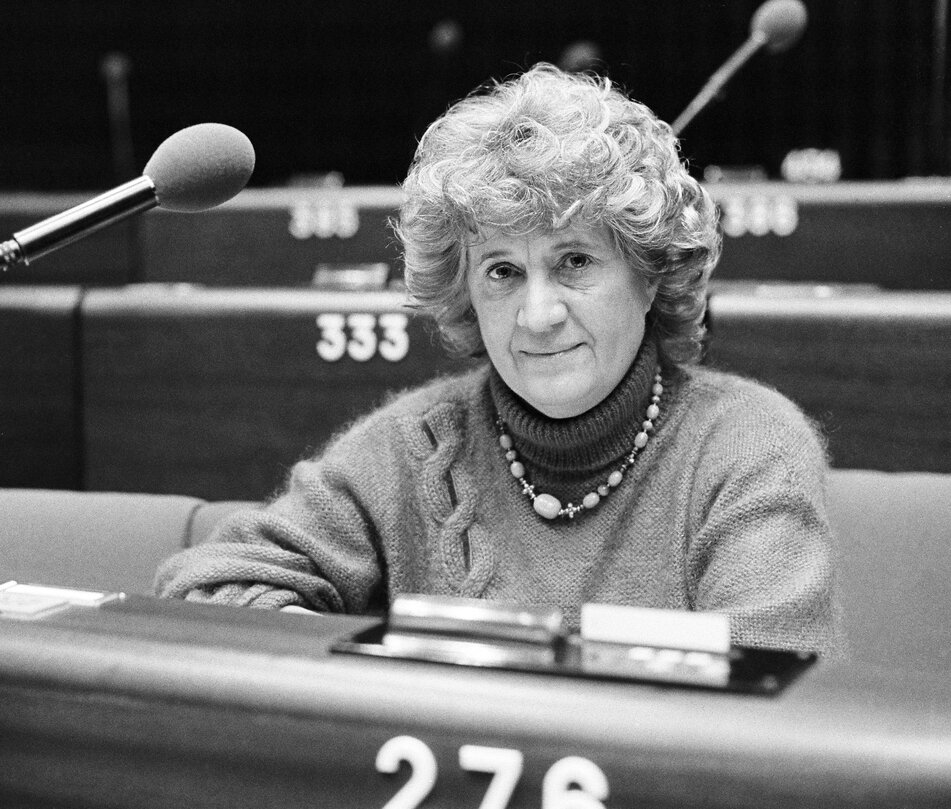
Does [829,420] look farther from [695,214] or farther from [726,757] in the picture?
[726,757]

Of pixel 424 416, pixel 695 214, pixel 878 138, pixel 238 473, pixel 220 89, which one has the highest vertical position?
pixel 220 89

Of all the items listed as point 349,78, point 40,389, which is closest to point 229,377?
point 40,389

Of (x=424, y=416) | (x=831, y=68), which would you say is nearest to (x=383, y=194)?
(x=424, y=416)

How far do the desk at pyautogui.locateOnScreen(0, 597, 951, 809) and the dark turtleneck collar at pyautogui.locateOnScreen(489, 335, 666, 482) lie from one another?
60 cm

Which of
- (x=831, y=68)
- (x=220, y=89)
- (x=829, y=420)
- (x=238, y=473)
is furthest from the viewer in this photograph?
(x=220, y=89)

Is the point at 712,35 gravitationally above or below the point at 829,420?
above

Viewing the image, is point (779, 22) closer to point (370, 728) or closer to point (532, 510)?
point (532, 510)

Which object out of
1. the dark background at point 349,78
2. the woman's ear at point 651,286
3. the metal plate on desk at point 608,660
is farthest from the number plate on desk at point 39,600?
the dark background at point 349,78

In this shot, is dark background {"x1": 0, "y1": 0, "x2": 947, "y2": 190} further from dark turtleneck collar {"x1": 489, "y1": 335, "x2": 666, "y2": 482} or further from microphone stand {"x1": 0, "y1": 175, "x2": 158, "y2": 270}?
microphone stand {"x1": 0, "y1": 175, "x2": 158, "y2": 270}

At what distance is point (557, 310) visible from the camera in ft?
4.15

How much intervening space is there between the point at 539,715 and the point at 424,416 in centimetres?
82

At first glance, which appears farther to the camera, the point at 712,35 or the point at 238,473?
the point at 712,35

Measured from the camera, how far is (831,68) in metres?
6.50

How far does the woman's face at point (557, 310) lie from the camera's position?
1.27 m
